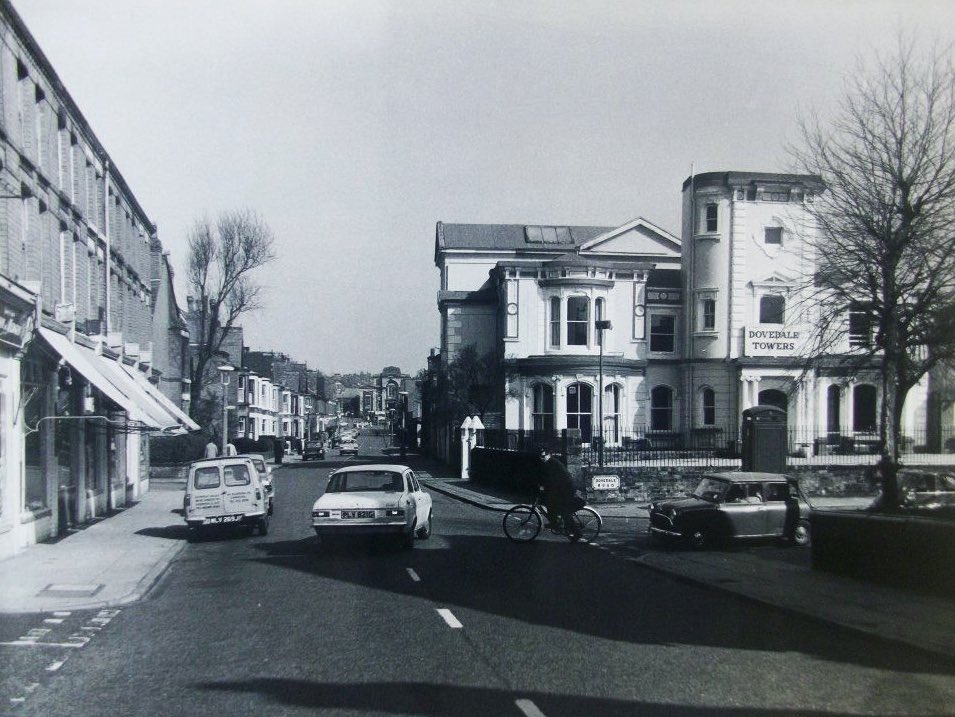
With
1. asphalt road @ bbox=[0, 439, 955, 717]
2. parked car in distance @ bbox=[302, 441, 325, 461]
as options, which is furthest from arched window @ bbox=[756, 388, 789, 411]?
parked car in distance @ bbox=[302, 441, 325, 461]

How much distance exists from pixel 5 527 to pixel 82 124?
11454 mm

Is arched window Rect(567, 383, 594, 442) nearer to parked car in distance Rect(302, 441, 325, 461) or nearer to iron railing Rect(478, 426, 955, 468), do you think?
iron railing Rect(478, 426, 955, 468)

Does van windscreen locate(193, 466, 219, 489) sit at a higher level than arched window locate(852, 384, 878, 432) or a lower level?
lower

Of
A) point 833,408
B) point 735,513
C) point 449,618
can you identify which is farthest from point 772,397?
point 449,618

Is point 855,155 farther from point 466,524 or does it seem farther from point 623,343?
point 623,343

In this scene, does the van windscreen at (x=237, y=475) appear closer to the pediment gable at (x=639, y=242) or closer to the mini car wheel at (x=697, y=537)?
the mini car wheel at (x=697, y=537)

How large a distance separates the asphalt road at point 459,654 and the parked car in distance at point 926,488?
9866mm

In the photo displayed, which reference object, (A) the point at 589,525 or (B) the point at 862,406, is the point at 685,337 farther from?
(A) the point at 589,525

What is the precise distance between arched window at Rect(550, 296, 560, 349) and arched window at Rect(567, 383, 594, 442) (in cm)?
210

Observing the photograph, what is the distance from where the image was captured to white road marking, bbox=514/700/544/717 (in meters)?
7.16

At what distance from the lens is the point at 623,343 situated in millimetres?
44438

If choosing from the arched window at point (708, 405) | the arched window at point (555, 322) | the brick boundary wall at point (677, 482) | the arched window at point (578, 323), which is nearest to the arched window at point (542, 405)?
the arched window at point (555, 322)

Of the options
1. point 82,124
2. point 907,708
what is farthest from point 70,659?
point 82,124

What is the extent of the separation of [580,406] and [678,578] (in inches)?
1123
